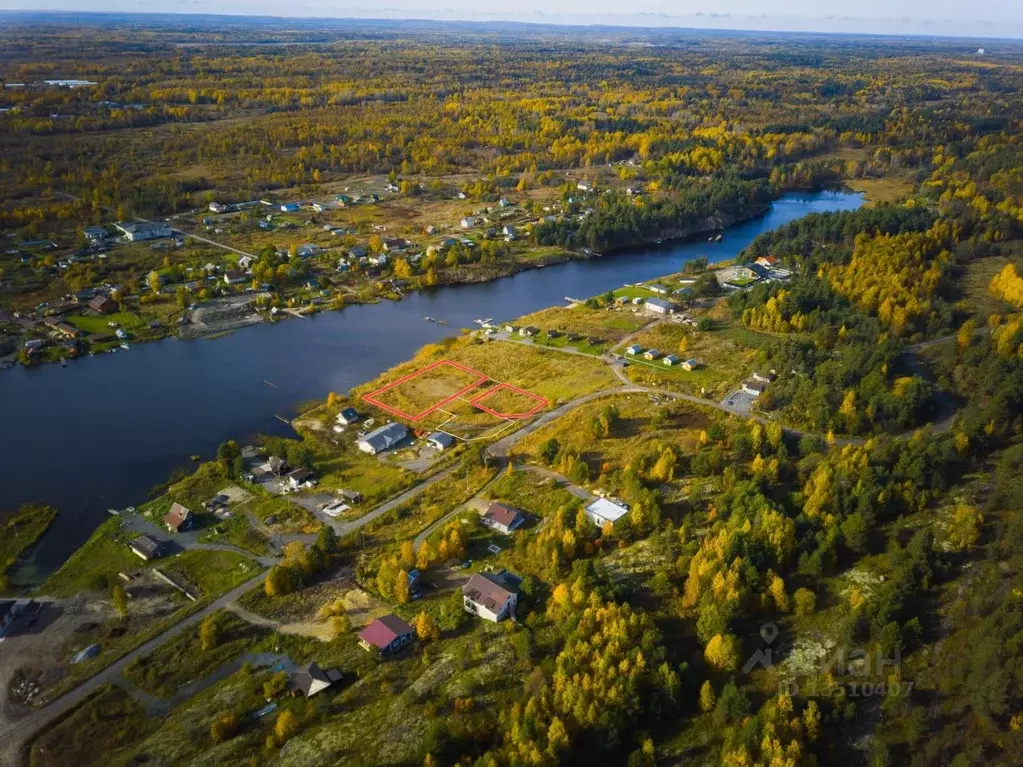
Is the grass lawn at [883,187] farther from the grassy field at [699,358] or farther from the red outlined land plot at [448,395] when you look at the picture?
the red outlined land plot at [448,395]

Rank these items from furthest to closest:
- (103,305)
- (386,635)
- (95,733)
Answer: (103,305), (386,635), (95,733)

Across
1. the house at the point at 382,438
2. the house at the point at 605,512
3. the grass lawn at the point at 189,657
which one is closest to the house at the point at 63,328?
the house at the point at 382,438

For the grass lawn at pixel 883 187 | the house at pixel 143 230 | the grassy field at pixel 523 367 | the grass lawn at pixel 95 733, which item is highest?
the grass lawn at pixel 883 187

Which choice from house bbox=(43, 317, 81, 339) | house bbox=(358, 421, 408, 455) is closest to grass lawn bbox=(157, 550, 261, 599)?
house bbox=(358, 421, 408, 455)

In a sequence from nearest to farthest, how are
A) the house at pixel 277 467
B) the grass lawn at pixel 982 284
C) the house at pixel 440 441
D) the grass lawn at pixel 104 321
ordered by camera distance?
the house at pixel 277 467
the house at pixel 440 441
the grass lawn at pixel 104 321
the grass lawn at pixel 982 284

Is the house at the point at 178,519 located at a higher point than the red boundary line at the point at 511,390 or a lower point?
lower

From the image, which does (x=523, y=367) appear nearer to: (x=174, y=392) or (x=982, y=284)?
(x=174, y=392)

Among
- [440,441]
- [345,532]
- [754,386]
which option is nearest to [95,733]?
[345,532]
